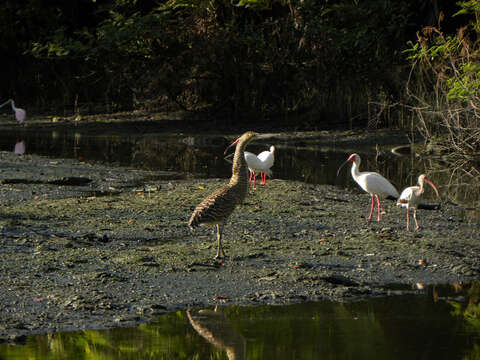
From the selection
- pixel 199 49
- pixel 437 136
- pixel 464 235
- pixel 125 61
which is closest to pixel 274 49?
pixel 199 49

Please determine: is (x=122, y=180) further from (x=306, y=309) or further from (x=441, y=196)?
(x=306, y=309)

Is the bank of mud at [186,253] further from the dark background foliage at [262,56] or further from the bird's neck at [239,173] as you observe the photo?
the dark background foliage at [262,56]

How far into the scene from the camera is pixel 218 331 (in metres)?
5.94

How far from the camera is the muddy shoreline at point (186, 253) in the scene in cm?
648

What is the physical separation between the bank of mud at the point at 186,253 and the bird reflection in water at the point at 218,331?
253 mm

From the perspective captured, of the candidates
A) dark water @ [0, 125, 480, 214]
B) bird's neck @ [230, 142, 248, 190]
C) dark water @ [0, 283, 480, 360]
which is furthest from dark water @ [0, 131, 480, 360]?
dark water @ [0, 125, 480, 214]

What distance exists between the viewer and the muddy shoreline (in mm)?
6480

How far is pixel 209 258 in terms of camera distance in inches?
310

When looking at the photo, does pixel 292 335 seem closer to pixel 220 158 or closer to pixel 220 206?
pixel 220 206

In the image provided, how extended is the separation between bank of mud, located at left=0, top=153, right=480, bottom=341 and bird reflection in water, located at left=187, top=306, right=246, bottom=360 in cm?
25

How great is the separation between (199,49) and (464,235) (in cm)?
1541

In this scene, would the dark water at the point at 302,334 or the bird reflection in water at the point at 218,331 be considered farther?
the bird reflection in water at the point at 218,331

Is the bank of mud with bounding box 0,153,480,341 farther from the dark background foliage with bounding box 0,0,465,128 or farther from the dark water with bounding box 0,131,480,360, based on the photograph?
the dark background foliage with bounding box 0,0,465,128

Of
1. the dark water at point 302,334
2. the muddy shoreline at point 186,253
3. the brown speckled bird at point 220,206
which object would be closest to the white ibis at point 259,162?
the muddy shoreline at point 186,253
